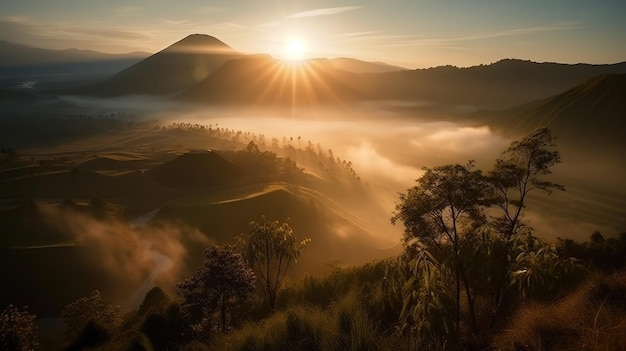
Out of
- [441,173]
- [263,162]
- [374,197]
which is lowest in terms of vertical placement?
[374,197]

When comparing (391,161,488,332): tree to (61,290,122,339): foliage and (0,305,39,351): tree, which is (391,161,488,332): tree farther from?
(61,290,122,339): foliage

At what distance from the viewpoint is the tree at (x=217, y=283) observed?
35188mm

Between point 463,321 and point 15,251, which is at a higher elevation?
point 463,321

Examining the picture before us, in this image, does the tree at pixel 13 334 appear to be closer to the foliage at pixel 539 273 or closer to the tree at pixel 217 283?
the tree at pixel 217 283

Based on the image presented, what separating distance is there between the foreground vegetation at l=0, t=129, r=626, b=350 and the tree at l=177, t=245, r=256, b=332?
93 mm

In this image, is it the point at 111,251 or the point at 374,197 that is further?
the point at 374,197

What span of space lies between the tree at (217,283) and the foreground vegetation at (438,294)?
93 millimetres

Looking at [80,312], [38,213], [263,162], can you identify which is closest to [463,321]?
[80,312]

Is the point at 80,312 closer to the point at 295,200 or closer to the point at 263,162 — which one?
the point at 295,200

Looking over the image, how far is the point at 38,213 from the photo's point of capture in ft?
274

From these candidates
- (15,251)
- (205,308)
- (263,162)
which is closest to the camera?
(205,308)

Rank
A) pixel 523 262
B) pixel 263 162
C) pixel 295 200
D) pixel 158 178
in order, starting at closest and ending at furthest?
pixel 523 262, pixel 295 200, pixel 158 178, pixel 263 162

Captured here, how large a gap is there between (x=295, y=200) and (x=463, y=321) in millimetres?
93496

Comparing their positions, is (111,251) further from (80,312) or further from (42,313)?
(80,312)
